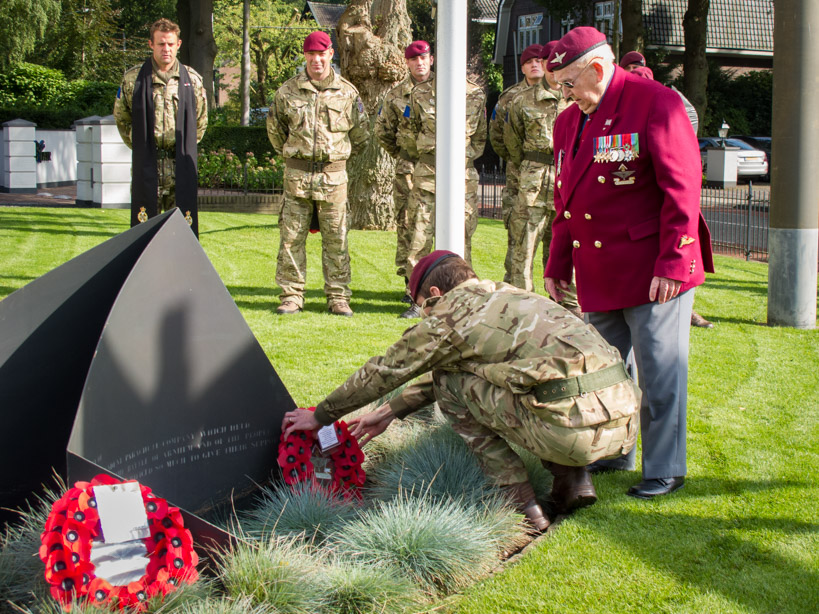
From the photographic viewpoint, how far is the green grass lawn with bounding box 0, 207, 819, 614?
10.6 feet

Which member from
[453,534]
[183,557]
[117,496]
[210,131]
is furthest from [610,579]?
[210,131]

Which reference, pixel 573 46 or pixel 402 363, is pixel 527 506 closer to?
pixel 402 363

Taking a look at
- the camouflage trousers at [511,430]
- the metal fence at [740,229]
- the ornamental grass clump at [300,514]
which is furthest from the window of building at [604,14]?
the ornamental grass clump at [300,514]

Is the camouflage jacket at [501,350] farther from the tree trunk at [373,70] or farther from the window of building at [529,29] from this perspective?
the window of building at [529,29]

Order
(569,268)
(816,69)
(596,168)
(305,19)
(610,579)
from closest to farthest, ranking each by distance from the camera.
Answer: (610,579) < (596,168) < (569,268) < (816,69) < (305,19)

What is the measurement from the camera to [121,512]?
2852 millimetres

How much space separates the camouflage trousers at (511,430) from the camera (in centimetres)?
349

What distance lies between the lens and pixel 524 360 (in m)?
3.47

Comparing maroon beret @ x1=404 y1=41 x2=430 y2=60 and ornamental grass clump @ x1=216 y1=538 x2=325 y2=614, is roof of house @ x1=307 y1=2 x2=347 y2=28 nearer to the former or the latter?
maroon beret @ x1=404 y1=41 x2=430 y2=60

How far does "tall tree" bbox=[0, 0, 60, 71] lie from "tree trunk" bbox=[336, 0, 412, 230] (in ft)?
86.6

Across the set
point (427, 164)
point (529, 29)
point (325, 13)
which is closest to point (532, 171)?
point (427, 164)

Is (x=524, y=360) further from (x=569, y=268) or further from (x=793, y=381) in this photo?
(x=793, y=381)

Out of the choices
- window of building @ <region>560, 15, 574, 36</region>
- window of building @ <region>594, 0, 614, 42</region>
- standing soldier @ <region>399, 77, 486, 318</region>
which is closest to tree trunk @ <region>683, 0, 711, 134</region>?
window of building @ <region>560, 15, 574, 36</region>

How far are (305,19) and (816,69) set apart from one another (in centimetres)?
7452
